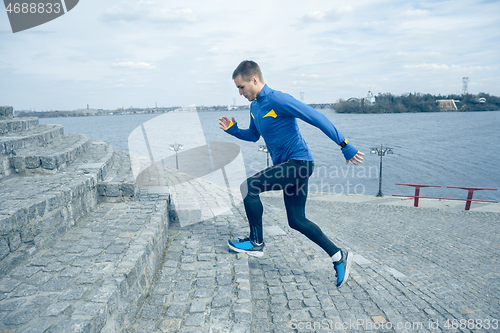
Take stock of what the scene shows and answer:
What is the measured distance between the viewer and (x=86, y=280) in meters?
2.51

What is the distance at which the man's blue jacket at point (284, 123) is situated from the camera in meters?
3.05

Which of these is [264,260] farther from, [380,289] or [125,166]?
[125,166]

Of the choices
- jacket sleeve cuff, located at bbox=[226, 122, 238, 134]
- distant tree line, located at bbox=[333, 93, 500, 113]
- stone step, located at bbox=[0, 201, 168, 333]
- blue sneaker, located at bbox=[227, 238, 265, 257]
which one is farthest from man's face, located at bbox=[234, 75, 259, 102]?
distant tree line, located at bbox=[333, 93, 500, 113]

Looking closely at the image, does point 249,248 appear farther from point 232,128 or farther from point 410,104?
point 410,104

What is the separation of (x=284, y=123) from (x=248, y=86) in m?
0.55

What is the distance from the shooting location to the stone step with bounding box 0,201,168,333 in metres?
2.04

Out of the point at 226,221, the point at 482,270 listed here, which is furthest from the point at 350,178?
the point at 226,221

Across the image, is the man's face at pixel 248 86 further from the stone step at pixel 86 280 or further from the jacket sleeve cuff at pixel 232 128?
the stone step at pixel 86 280

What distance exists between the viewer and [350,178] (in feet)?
134

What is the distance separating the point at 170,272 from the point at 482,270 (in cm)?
634

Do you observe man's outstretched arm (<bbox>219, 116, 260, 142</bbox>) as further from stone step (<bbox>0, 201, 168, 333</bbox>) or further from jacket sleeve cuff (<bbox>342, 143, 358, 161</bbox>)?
stone step (<bbox>0, 201, 168, 333</bbox>)

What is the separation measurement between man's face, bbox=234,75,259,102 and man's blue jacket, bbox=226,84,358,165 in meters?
0.06

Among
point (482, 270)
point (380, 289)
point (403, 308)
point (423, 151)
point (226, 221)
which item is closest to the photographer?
point (403, 308)

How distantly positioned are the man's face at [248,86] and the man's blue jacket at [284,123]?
0.20 feet
